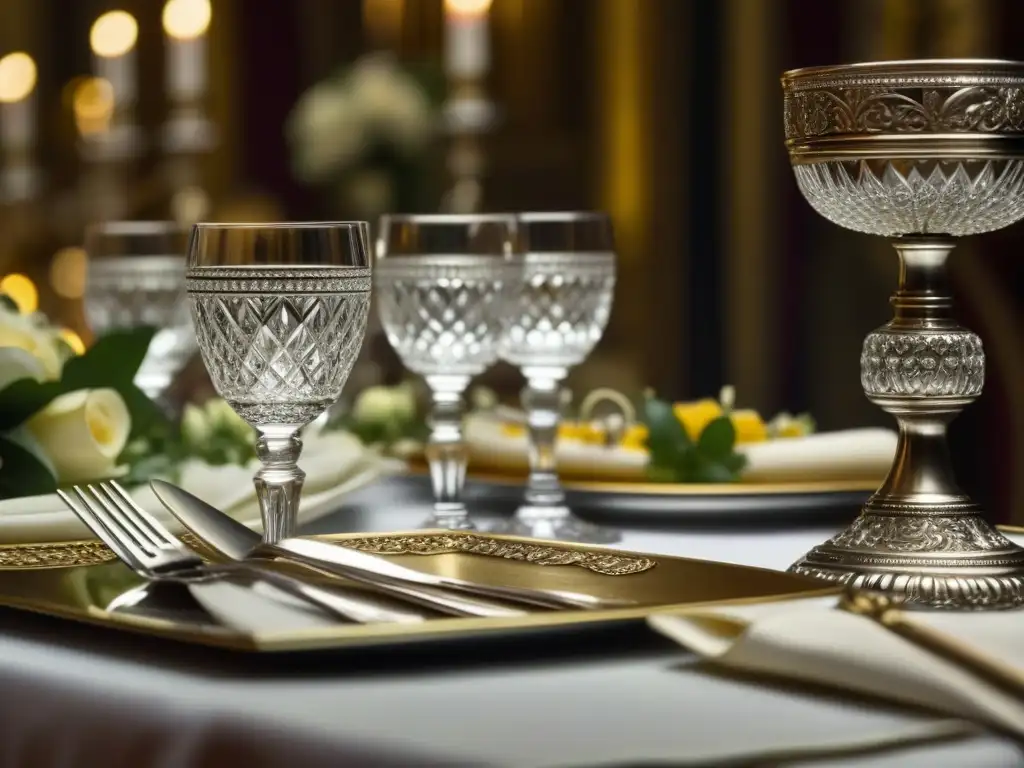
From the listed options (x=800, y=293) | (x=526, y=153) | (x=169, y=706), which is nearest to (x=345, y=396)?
(x=169, y=706)

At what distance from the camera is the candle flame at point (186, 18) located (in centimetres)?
361

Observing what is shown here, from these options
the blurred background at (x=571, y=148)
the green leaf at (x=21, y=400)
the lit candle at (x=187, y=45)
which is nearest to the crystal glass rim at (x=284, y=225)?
the green leaf at (x=21, y=400)

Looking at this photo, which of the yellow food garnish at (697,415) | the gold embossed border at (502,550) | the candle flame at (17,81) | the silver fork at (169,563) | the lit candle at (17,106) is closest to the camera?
the silver fork at (169,563)

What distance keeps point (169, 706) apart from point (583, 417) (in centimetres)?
92

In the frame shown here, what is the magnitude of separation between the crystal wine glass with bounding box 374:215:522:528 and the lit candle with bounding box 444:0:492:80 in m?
2.23

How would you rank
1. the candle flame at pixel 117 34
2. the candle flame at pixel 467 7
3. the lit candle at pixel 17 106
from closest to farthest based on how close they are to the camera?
1. the candle flame at pixel 467 7
2. the candle flame at pixel 117 34
3. the lit candle at pixel 17 106

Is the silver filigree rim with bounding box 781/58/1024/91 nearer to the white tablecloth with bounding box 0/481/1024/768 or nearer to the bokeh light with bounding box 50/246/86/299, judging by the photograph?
the white tablecloth with bounding box 0/481/1024/768

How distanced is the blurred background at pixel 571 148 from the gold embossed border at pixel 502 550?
927 millimetres

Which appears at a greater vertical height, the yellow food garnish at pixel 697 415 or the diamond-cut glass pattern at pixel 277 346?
the diamond-cut glass pattern at pixel 277 346

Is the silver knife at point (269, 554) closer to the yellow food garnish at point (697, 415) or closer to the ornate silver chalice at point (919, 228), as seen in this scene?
the ornate silver chalice at point (919, 228)

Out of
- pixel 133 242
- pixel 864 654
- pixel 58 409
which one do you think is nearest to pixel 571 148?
pixel 133 242

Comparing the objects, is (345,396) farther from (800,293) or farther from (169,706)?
(800,293)

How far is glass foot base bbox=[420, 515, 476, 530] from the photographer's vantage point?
3.87 feet

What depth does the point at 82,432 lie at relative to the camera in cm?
110
